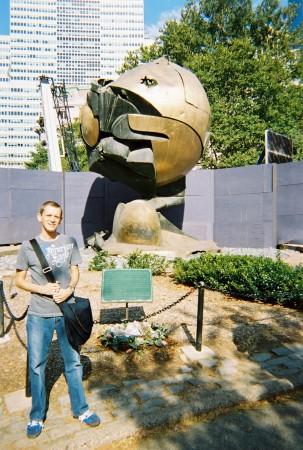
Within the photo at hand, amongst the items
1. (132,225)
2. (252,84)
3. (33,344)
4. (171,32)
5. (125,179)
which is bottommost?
(33,344)

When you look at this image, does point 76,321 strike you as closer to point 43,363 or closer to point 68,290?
point 68,290

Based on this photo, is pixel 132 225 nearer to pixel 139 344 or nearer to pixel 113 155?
pixel 113 155

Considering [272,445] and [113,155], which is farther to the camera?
[113,155]

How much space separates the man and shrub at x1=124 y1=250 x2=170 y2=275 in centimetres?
520

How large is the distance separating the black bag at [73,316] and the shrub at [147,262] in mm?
5237

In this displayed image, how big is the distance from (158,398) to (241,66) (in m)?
22.6

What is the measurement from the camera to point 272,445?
8.93ft

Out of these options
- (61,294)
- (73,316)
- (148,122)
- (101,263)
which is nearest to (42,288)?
(61,294)

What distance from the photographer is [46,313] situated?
2.99 metres

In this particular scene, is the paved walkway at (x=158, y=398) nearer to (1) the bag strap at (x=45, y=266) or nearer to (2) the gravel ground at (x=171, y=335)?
(2) the gravel ground at (x=171, y=335)

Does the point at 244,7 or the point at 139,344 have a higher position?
the point at 244,7

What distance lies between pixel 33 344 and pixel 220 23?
2942 centimetres

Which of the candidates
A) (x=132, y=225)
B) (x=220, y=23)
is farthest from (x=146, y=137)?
(x=220, y=23)

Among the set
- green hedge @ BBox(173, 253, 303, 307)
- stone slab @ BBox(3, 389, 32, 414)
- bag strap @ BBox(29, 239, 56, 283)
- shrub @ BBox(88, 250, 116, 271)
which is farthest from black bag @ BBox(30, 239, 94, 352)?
shrub @ BBox(88, 250, 116, 271)
